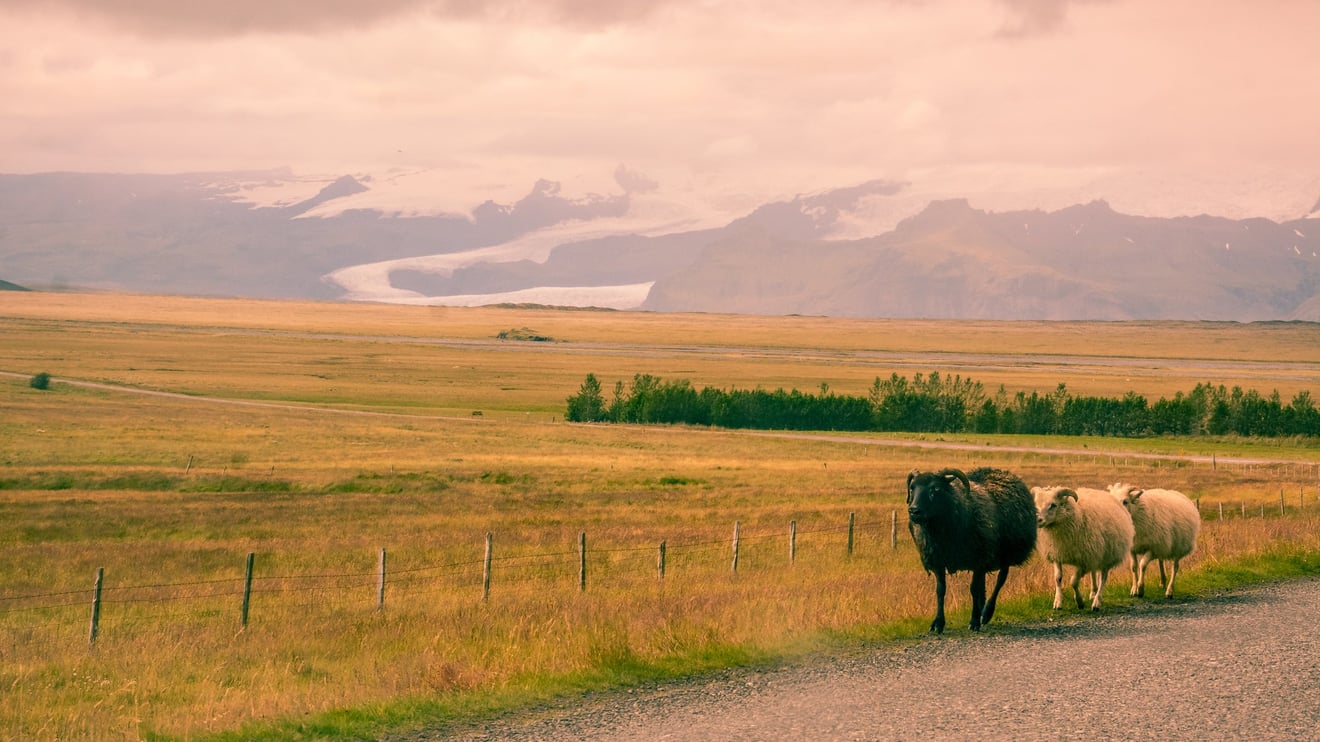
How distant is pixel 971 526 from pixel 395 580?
1500cm

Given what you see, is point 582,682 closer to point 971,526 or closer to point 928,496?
point 928,496

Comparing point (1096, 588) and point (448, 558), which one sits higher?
point (1096, 588)

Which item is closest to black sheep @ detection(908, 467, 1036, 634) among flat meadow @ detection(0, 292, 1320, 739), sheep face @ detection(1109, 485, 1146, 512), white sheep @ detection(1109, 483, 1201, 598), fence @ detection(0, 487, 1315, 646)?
flat meadow @ detection(0, 292, 1320, 739)

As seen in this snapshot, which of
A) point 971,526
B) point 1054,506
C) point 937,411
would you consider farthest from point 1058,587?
point 937,411

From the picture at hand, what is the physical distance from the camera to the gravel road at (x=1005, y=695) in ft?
41.8

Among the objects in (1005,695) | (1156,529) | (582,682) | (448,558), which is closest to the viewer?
(1005,695)

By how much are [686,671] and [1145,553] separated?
1137 centimetres

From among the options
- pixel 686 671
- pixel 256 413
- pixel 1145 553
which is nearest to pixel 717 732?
pixel 686 671

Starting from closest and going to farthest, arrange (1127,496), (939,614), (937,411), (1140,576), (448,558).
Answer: (939,614), (1140,576), (1127,496), (448,558), (937,411)

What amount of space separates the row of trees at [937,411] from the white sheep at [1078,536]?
333 ft

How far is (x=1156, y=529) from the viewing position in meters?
23.0

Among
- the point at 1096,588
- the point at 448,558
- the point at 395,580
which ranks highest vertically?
the point at 1096,588

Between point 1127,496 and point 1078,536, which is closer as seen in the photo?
point 1078,536

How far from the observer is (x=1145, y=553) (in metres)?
23.1
